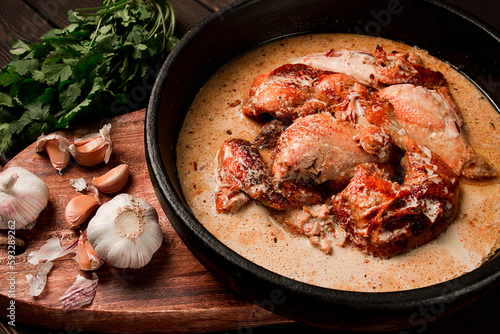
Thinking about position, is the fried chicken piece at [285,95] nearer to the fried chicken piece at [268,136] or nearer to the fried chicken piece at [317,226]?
the fried chicken piece at [268,136]

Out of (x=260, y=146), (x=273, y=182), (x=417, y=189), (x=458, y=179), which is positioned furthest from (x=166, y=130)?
(x=458, y=179)

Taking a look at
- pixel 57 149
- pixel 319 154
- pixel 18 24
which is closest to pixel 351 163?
pixel 319 154

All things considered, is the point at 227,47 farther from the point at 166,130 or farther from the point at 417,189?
the point at 417,189

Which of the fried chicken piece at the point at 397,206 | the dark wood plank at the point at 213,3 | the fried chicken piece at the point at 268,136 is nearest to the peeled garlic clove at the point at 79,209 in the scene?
the fried chicken piece at the point at 268,136

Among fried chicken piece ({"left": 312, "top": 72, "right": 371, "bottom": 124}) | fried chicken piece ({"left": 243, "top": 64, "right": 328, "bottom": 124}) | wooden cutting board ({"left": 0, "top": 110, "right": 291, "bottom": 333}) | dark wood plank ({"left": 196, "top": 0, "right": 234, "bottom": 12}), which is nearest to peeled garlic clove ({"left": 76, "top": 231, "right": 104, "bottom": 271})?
wooden cutting board ({"left": 0, "top": 110, "right": 291, "bottom": 333})

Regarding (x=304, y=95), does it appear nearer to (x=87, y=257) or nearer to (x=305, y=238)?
(x=305, y=238)

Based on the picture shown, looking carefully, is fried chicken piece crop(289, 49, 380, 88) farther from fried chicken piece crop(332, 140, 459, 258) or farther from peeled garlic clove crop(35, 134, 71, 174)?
peeled garlic clove crop(35, 134, 71, 174)
